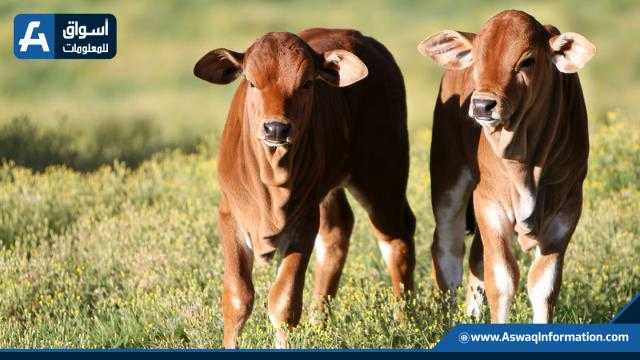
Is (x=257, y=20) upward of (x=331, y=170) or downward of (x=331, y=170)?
downward

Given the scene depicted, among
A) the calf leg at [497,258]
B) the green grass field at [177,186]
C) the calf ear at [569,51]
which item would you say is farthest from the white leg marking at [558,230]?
the calf ear at [569,51]

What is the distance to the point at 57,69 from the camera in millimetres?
16172

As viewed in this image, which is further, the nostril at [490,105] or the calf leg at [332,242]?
the calf leg at [332,242]

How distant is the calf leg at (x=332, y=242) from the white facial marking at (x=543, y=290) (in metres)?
1.53

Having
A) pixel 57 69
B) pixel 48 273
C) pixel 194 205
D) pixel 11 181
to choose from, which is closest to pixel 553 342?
pixel 48 273

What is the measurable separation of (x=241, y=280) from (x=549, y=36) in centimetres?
198

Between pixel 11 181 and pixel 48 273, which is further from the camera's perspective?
pixel 11 181

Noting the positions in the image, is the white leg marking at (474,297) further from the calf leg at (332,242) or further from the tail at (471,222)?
the calf leg at (332,242)

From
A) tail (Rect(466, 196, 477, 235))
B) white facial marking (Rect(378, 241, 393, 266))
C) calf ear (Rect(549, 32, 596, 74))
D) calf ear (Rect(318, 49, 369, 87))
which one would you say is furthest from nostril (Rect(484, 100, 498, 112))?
white facial marking (Rect(378, 241, 393, 266))

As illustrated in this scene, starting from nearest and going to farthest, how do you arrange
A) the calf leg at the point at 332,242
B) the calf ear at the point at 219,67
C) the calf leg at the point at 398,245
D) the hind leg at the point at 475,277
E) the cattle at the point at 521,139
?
the cattle at the point at 521,139 → the calf ear at the point at 219,67 → the hind leg at the point at 475,277 → the calf leg at the point at 398,245 → the calf leg at the point at 332,242

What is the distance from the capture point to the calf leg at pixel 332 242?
11.1 metres

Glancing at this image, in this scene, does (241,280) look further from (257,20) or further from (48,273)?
(257,20)

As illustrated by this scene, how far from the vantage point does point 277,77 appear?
9.41m

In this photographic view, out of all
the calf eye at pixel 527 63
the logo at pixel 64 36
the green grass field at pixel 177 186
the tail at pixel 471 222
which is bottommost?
the green grass field at pixel 177 186
